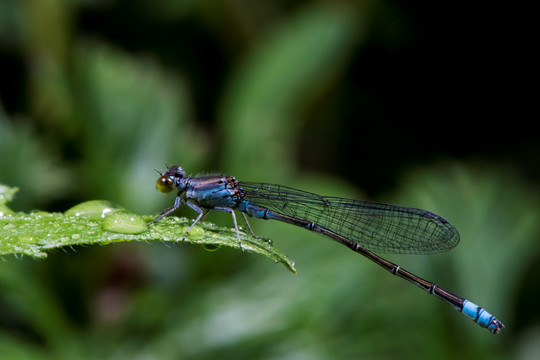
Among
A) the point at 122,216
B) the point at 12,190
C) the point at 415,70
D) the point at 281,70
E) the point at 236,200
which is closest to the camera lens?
the point at 122,216

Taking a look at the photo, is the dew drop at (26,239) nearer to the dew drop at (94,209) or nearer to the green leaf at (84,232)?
the green leaf at (84,232)

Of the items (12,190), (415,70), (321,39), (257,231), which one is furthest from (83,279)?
(415,70)

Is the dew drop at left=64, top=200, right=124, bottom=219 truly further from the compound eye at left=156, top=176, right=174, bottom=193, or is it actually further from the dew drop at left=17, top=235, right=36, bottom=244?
the compound eye at left=156, top=176, right=174, bottom=193

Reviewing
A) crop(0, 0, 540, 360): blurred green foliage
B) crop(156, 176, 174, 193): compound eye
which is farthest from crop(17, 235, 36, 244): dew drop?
crop(0, 0, 540, 360): blurred green foliage

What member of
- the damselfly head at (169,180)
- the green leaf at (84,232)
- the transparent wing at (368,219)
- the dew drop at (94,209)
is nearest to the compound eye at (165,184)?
the damselfly head at (169,180)

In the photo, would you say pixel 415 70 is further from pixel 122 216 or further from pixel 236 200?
pixel 122 216

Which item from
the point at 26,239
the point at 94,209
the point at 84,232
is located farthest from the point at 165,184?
the point at 26,239

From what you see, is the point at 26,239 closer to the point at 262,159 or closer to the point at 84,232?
the point at 84,232
